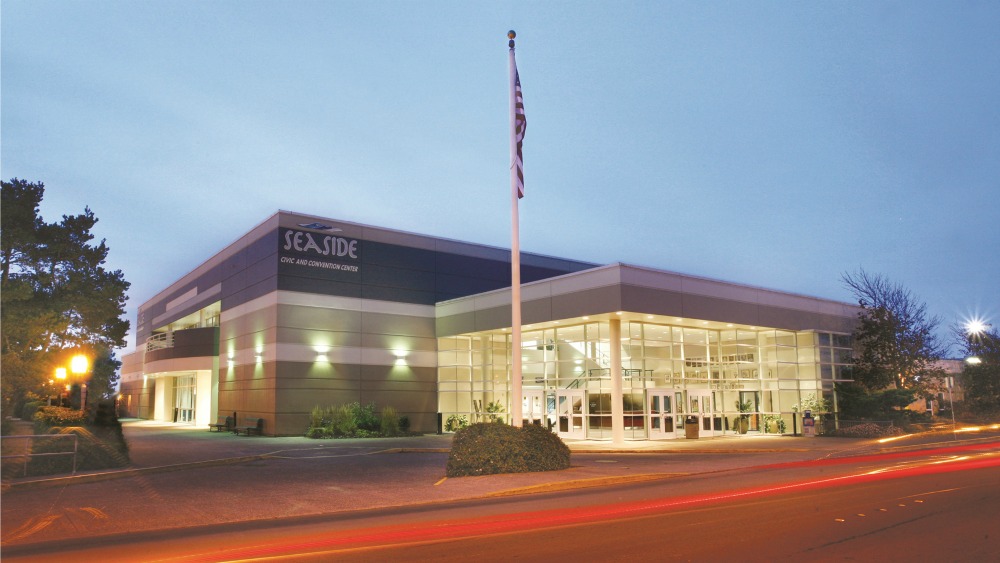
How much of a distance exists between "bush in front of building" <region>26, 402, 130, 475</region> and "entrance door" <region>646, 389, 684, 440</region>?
824 inches

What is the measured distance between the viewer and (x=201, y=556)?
8.99 metres

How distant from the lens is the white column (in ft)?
95.9

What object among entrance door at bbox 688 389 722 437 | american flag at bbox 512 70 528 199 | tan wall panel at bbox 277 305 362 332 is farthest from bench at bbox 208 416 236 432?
american flag at bbox 512 70 528 199

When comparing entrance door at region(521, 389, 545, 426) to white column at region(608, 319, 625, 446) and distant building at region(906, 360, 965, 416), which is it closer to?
white column at region(608, 319, 625, 446)

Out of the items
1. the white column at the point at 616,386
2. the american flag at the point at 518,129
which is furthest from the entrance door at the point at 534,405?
the american flag at the point at 518,129

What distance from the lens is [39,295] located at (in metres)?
27.2

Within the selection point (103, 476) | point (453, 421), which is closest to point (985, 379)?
point (453, 421)

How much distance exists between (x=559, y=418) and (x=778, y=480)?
1733 cm

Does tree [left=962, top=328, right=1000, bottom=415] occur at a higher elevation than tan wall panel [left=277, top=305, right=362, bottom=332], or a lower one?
lower

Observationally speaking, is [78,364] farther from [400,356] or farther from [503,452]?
[400,356]

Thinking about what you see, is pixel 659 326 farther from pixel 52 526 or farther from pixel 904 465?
pixel 52 526

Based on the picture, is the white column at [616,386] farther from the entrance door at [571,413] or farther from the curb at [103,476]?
the curb at [103,476]

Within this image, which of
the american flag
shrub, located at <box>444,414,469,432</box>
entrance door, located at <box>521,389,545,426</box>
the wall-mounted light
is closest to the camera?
the american flag

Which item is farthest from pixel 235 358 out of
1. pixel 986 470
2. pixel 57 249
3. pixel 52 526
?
pixel 986 470
